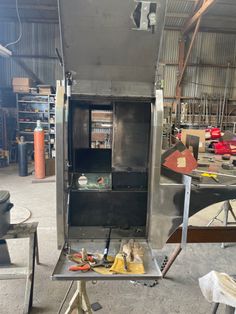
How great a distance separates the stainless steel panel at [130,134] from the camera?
1.28m

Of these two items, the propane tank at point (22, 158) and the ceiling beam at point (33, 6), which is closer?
the propane tank at point (22, 158)

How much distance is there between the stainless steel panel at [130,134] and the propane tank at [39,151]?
126 inches

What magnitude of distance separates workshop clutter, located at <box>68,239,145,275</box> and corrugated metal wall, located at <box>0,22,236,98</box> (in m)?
5.80

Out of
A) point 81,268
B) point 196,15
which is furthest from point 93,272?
point 196,15

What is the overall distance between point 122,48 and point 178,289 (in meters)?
1.57

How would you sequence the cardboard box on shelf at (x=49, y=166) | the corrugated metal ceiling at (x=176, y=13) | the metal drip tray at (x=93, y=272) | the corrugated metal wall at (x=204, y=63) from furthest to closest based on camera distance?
the corrugated metal wall at (x=204, y=63) → the corrugated metal ceiling at (x=176, y=13) → the cardboard box on shelf at (x=49, y=166) → the metal drip tray at (x=93, y=272)

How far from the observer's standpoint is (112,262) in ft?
3.39

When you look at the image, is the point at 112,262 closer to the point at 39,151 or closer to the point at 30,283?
the point at 30,283

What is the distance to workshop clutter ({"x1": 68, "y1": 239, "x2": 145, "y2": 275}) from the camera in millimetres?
979

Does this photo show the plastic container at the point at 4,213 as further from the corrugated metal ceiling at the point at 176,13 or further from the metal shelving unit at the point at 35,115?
the corrugated metal ceiling at the point at 176,13

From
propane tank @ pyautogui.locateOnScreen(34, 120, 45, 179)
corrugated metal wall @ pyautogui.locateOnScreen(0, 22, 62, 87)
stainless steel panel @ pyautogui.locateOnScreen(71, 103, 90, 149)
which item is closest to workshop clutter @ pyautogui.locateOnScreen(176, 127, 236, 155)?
stainless steel panel @ pyautogui.locateOnScreen(71, 103, 90, 149)

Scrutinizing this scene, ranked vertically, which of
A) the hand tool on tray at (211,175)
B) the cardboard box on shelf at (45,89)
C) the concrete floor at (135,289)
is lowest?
the concrete floor at (135,289)

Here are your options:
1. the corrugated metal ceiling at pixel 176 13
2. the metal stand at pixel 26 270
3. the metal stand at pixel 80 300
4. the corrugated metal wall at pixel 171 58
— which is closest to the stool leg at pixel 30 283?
the metal stand at pixel 26 270

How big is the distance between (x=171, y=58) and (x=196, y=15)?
147cm
